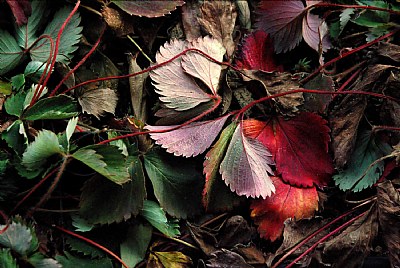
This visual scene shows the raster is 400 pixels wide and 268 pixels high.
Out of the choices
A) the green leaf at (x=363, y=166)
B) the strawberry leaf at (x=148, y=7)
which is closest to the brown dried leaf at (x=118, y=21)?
the strawberry leaf at (x=148, y=7)

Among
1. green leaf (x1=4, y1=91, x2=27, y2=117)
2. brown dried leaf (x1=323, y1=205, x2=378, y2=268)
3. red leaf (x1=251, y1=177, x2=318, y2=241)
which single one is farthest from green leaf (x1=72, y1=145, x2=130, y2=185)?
brown dried leaf (x1=323, y1=205, x2=378, y2=268)

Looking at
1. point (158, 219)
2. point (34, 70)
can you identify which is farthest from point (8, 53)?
point (158, 219)

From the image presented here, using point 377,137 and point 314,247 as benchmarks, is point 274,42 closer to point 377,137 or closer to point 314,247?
point 377,137

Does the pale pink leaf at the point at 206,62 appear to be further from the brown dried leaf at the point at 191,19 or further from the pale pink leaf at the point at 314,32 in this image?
the pale pink leaf at the point at 314,32

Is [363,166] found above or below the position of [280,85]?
below

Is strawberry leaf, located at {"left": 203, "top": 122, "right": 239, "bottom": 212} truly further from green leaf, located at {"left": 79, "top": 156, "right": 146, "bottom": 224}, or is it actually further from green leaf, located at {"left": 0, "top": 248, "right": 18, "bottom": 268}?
green leaf, located at {"left": 0, "top": 248, "right": 18, "bottom": 268}

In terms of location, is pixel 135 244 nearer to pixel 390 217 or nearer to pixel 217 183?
pixel 217 183

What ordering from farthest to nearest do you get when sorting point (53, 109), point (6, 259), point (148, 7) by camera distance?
point (148, 7) < point (53, 109) < point (6, 259)
